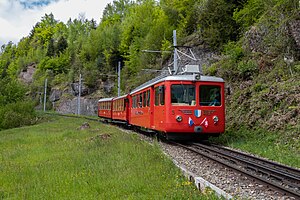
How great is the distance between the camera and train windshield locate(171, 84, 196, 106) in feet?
44.1

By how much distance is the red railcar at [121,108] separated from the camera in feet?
81.7

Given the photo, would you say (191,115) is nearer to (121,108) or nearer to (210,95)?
(210,95)

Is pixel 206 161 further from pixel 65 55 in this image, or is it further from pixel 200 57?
pixel 65 55

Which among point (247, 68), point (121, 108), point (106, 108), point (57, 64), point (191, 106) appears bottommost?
point (191, 106)

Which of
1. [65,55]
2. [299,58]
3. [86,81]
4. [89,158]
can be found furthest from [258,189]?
[65,55]

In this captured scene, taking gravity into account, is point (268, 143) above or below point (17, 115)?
below

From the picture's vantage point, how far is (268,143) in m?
12.8

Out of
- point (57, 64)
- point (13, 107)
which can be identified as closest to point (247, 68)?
point (13, 107)

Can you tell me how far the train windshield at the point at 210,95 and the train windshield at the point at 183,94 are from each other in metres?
0.35

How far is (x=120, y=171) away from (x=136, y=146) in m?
3.69

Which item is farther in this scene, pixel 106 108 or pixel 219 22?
pixel 106 108

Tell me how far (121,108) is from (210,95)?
47.1ft

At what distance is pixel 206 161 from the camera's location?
10195mm

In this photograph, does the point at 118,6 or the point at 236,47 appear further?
the point at 118,6
